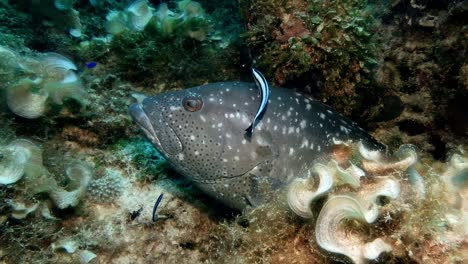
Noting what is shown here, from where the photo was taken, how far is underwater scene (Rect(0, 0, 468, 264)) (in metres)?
2.26

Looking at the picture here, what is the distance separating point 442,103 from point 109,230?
4.41 metres

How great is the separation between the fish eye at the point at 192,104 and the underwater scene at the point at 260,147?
16mm

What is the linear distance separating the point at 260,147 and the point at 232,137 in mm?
356

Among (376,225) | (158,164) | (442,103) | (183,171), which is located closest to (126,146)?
(158,164)

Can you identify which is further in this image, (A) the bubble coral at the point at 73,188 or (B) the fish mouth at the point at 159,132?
(B) the fish mouth at the point at 159,132

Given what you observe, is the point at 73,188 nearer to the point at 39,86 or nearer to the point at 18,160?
the point at 18,160

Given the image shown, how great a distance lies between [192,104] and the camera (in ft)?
12.3

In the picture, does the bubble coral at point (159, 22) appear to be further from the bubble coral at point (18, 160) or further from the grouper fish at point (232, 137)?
the bubble coral at point (18, 160)

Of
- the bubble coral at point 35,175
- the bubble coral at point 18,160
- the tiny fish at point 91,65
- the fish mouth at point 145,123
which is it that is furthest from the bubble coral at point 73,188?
the tiny fish at point 91,65

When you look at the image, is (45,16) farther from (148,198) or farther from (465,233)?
(465,233)

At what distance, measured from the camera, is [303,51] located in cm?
440

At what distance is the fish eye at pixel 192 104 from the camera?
376 cm

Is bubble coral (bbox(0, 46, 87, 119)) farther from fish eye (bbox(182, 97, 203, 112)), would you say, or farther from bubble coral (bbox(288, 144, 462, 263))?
bubble coral (bbox(288, 144, 462, 263))

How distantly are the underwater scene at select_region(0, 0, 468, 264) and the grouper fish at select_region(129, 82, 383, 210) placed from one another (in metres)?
0.01
